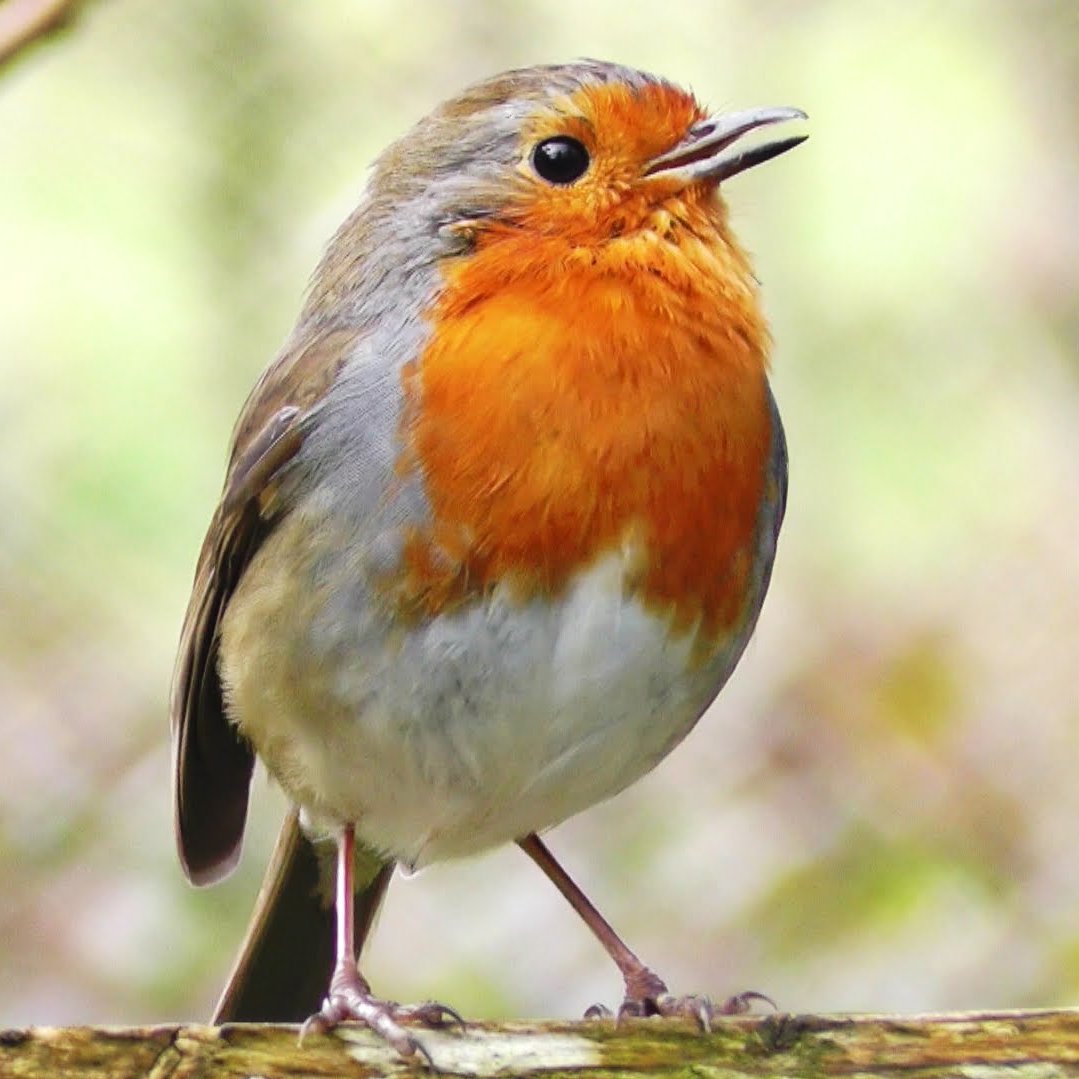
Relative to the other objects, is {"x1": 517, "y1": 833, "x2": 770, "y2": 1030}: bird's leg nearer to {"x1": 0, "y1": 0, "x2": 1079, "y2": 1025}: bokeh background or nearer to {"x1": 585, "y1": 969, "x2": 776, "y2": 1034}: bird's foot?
{"x1": 585, "y1": 969, "x2": 776, "y2": 1034}: bird's foot

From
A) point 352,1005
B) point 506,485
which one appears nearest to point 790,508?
point 506,485

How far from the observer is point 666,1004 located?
3234 millimetres

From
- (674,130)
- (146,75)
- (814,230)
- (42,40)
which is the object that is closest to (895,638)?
(814,230)

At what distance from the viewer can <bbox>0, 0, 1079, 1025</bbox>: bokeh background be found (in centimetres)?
433

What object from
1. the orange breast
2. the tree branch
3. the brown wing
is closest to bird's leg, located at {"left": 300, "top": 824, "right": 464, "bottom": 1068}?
the brown wing

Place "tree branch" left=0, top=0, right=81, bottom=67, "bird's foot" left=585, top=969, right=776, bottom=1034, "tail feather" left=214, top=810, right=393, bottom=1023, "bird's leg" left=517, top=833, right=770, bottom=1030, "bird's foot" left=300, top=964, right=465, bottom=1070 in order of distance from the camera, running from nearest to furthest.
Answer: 1. "tree branch" left=0, top=0, right=81, bottom=67
2. "bird's foot" left=300, top=964, right=465, bottom=1070
3. "bird's foot" left=585, top=969, right=776, bottom=1034
4. "bird's leg" left=517, top=833, right=770, bottom=1030
5. "tail feather" left=214, top=810, right=393, bottom=1023

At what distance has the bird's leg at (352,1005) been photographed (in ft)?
8.53

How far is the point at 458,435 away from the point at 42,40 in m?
0.94

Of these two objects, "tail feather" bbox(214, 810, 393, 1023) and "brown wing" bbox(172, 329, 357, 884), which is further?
"tail feather" bbox(214, 810, 393, 1023)

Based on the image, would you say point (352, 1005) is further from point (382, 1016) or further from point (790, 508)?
point (790, 508)

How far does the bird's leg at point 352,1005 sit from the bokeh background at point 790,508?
2.52 ft

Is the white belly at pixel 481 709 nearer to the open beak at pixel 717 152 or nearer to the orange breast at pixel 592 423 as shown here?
the orange breast at pixel 592 423

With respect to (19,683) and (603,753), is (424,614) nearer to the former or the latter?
(603,753)

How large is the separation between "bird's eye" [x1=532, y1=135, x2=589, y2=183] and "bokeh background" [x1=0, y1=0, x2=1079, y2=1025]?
120 cm
